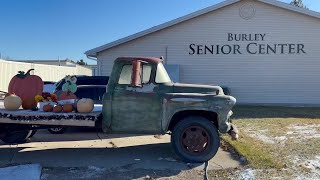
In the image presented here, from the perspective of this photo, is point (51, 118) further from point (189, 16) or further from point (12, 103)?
point (189, 16)

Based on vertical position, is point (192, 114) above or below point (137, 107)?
below

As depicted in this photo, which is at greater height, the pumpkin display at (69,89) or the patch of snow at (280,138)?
the pumpkin display at (69,89)

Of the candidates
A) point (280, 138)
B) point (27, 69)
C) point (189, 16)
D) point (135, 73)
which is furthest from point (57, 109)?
point (27, 69)

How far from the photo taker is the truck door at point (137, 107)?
283 inches

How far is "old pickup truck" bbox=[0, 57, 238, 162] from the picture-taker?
7158 millimetres

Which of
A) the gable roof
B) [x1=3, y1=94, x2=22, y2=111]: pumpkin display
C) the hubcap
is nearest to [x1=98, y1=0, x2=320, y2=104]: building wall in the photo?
the gable roof

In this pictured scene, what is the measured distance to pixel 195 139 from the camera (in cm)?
728

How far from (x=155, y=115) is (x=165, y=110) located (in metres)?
0.22

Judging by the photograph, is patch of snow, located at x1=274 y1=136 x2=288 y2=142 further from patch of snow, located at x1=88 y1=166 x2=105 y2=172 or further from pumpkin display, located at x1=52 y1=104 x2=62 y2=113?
pumpkin display, located at x1=52 y1=104 x2=62 y2=113

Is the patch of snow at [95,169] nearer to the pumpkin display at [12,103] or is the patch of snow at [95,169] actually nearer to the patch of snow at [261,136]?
the pumpkin display at [12,103]

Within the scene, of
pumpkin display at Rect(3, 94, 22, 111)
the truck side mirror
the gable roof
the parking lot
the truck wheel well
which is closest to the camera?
the parking lot

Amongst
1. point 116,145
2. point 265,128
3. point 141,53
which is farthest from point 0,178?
point 141,53

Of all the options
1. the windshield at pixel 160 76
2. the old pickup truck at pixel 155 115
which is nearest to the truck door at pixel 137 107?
the old pickup truck at pixel 155 115

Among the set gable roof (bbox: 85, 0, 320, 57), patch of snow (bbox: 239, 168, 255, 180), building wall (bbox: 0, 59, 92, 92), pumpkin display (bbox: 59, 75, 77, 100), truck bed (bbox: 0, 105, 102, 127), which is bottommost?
patch of snow (bbox: 239, 168, 255, 180)
